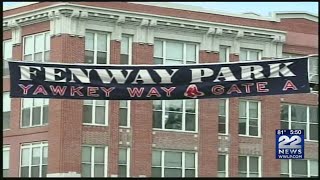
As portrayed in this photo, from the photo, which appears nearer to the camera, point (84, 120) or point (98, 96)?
point (98, 96)

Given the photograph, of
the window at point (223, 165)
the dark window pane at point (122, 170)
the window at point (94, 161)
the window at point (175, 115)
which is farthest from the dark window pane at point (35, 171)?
the window at point (223, 165)

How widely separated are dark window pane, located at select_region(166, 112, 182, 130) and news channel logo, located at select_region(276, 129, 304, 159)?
1391 centimetres

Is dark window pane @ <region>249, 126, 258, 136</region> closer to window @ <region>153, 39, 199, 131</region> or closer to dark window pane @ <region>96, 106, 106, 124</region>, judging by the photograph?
window @ <region>153, 39, 199, 131</region>

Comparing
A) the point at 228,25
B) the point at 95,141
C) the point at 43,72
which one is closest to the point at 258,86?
the point at 43,72

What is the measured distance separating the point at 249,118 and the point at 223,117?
176 centimetres

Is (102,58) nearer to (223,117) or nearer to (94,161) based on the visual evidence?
(94,161)

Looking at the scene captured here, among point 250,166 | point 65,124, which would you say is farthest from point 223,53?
point 65,124

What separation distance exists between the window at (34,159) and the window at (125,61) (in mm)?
4284

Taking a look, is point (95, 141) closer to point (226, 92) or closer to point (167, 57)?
point (167, 57)

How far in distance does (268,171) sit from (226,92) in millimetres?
22430

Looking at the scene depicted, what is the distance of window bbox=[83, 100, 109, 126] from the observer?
37.7 meters

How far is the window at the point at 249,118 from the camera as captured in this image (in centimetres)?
4159

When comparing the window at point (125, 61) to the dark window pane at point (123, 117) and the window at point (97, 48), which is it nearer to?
the dark window pane at point (123, 117)

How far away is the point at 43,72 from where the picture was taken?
1981cm
